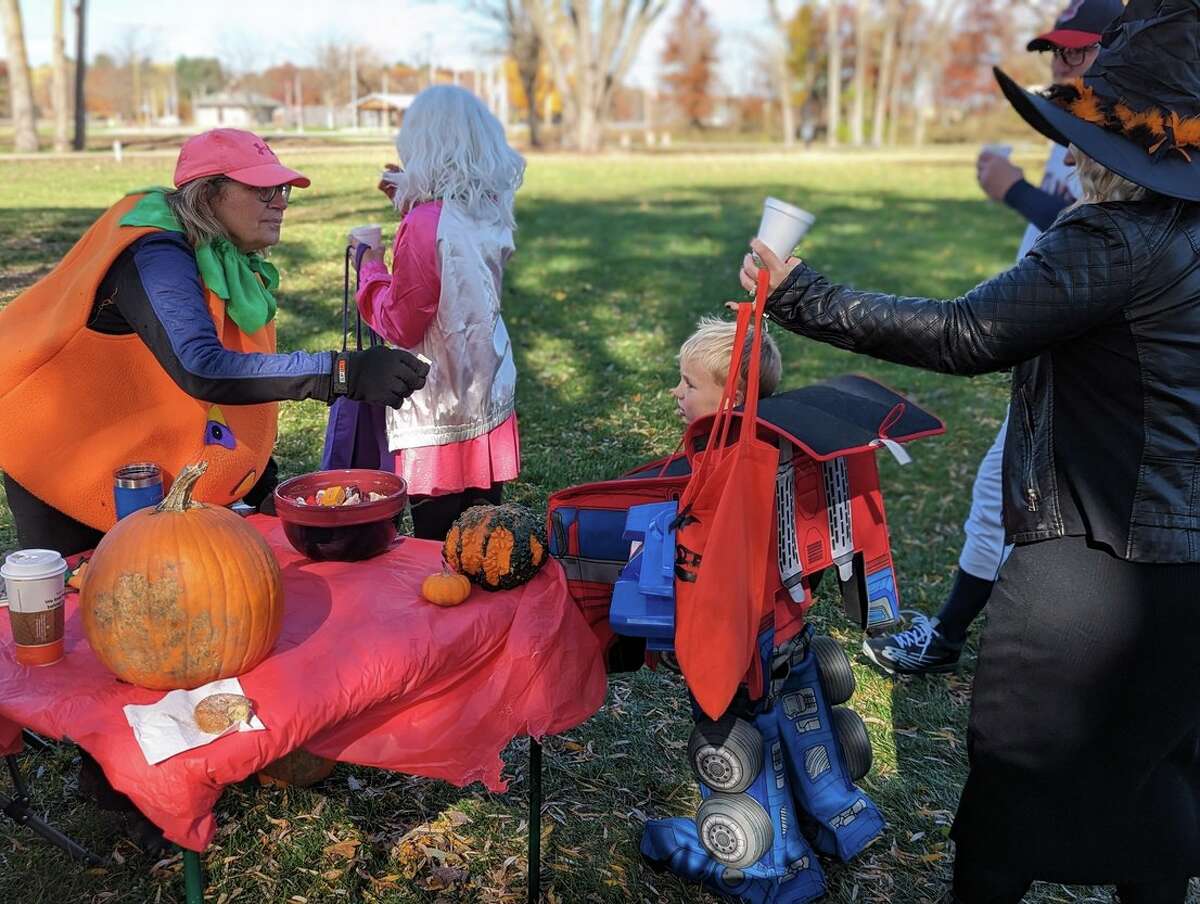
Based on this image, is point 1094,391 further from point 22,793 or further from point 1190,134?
point 22,793

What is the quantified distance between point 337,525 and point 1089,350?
1.81 meters

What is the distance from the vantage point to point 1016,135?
219 ft

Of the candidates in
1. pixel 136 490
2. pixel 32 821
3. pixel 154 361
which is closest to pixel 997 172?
pixel 154 361

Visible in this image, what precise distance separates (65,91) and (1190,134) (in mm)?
34231

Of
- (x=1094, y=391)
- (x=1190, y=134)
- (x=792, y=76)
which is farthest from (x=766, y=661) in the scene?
(x=792, y=76)

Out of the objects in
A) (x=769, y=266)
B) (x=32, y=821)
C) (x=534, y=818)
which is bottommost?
(x=32, y=821)

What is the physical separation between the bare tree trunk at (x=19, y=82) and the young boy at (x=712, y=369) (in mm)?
29414

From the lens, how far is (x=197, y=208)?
3.01m

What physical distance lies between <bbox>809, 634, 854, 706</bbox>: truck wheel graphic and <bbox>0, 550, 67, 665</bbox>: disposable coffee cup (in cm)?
196

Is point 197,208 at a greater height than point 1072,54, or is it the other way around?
point 1072,54

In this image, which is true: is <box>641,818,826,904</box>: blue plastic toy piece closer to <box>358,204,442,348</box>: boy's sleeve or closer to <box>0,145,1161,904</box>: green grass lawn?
<box>0,145,1161,904</box>: green grass lawn

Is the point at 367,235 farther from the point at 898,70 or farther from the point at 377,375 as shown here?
the point at 898,70

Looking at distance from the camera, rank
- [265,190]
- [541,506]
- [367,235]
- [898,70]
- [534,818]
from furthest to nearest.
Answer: [898,70], [541,506], [367,235], [265,190], [534,818]

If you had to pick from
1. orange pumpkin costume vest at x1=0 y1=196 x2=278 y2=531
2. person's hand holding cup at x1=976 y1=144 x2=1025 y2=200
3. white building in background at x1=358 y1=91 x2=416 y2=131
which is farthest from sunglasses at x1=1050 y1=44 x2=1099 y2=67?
white building in background at x1=358 y1=91 x2=416 y2=131
